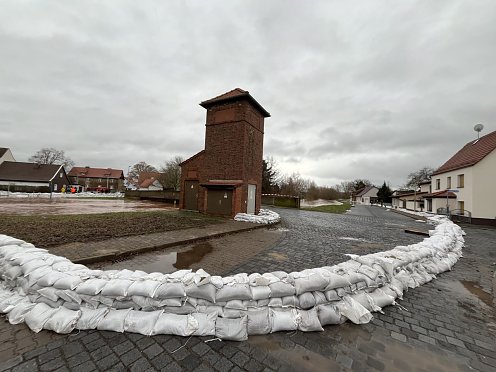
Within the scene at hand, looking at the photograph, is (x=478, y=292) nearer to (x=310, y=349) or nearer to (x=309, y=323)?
(x=309, y=323)

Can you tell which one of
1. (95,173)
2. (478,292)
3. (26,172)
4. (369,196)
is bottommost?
(478,292)

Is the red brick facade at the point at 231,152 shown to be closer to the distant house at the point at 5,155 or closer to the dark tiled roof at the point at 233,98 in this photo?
the dark tiled roof at the point at 233,98

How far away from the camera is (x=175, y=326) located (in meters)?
2.55

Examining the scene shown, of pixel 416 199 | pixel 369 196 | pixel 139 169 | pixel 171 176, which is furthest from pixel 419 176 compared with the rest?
pixel 139 169

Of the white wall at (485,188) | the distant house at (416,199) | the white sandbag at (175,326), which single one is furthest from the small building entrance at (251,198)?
the distant house at (416,199)

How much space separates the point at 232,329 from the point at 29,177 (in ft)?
181

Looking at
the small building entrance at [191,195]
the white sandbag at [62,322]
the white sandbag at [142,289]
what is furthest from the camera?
the small building entrance at [191,195]

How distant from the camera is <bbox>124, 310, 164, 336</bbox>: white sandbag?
2.54 metres

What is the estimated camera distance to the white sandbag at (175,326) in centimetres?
253

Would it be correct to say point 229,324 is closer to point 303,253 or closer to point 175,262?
point 175,262

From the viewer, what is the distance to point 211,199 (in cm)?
1398

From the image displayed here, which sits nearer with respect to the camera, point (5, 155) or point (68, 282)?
point (68, 282)

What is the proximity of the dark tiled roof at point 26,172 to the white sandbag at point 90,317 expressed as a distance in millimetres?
52039

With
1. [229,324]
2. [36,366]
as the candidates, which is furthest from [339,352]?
[36,366]
